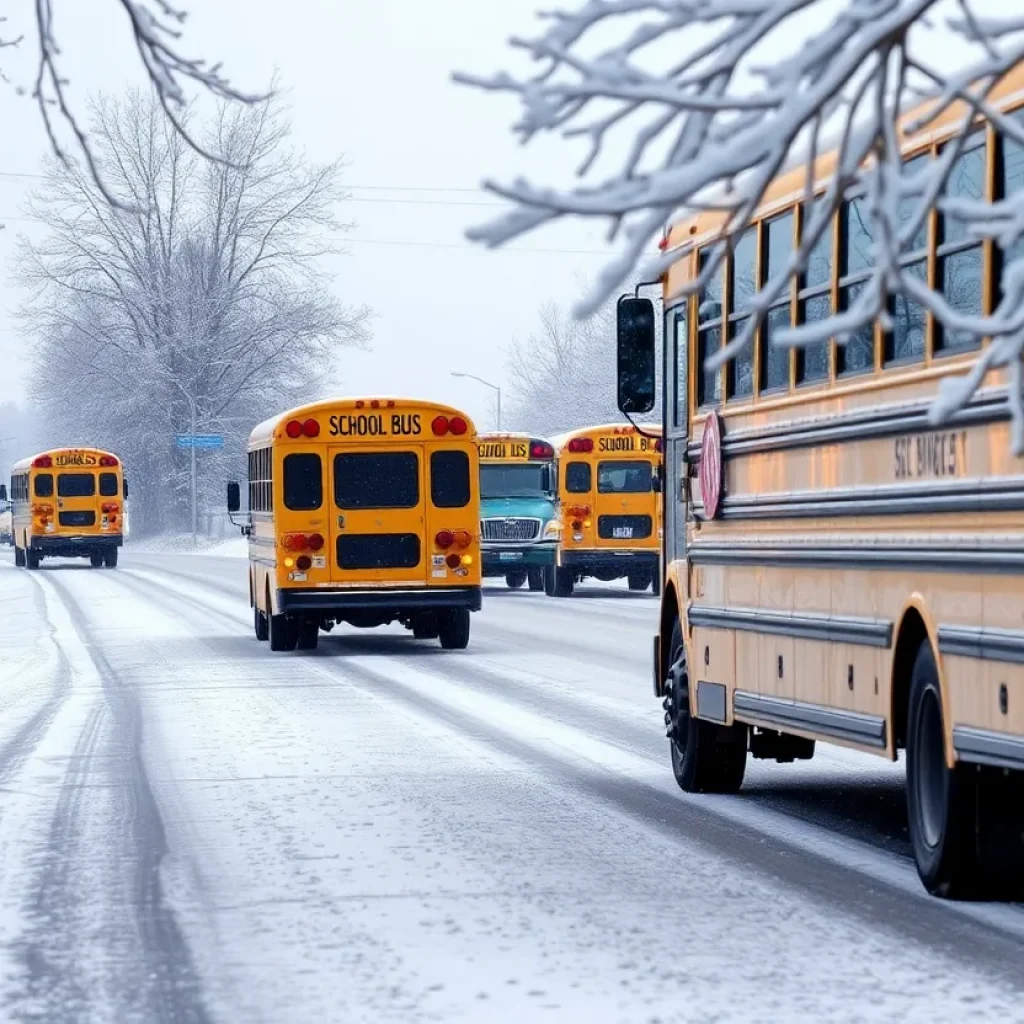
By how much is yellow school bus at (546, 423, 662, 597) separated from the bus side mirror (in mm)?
27774

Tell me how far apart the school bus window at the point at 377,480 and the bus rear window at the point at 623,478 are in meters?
16.4

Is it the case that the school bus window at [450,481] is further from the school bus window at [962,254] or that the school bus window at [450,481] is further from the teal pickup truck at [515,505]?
the teal pickup truck at [515,505]

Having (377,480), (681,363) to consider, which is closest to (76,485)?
(377,480)

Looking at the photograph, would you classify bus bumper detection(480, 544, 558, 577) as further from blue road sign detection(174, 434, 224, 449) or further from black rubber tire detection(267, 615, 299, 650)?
blue road sign detection(174, 434, 224, 449)

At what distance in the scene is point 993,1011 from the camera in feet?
21.7

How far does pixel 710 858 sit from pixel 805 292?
2260mm

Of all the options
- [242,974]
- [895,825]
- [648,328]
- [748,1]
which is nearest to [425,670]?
[648,328]

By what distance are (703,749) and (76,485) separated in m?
50.5

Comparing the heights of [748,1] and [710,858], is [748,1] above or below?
above

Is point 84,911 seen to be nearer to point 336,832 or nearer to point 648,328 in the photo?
point 336,832

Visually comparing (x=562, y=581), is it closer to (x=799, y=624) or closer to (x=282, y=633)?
(x=282, y=633)

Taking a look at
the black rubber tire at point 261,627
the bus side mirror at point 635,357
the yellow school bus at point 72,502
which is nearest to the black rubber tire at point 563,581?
the black rubber tire at point 261,627

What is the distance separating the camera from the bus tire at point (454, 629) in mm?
25609

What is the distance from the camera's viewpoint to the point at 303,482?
24.8 meters
